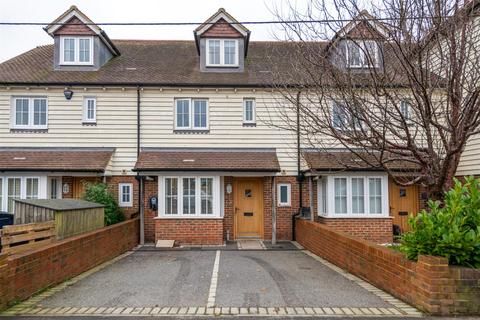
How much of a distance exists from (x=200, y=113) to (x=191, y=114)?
1.11 feet

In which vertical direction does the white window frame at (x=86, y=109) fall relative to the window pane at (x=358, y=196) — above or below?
above

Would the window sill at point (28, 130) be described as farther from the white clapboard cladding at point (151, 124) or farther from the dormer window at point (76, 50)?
the dormer window at point (76, 50)

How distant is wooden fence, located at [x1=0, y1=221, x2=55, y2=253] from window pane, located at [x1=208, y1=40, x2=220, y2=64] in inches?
382

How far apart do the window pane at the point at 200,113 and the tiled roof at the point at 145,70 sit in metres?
0.74

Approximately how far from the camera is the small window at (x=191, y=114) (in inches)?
589

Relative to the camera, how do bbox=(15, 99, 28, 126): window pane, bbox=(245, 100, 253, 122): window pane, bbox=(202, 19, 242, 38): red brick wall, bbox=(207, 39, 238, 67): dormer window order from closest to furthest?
bbox=(15, 99, 28, 126): window pane, bbox=(245, 100, 253, 122): window pane, bbox=(202, 19, 242, 38): red brick wall, bbox=(207, 39, 238, 67): dormer window

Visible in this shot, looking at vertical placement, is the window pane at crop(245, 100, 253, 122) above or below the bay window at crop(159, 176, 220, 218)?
above

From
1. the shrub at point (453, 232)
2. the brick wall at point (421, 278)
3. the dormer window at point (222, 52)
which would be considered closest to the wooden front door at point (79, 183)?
the dormer window at point (222, 52)

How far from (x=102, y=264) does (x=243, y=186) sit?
20.6 feet

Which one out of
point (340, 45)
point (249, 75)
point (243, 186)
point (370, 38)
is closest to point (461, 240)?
point (370, 38)

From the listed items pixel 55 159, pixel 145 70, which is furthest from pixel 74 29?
pixel 55 159

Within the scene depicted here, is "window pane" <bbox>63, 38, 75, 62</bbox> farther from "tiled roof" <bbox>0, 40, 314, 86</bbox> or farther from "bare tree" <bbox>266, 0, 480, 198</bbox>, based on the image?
"bare tree" <bbox>266, 0, 480, 198</bbox>

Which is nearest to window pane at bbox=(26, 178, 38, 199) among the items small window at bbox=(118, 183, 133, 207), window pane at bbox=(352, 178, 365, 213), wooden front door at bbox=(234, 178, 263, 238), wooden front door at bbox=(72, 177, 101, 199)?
wooden front door at bbox=(72, 177, 101, 199)

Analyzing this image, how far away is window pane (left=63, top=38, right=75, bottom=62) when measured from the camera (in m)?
15.6
